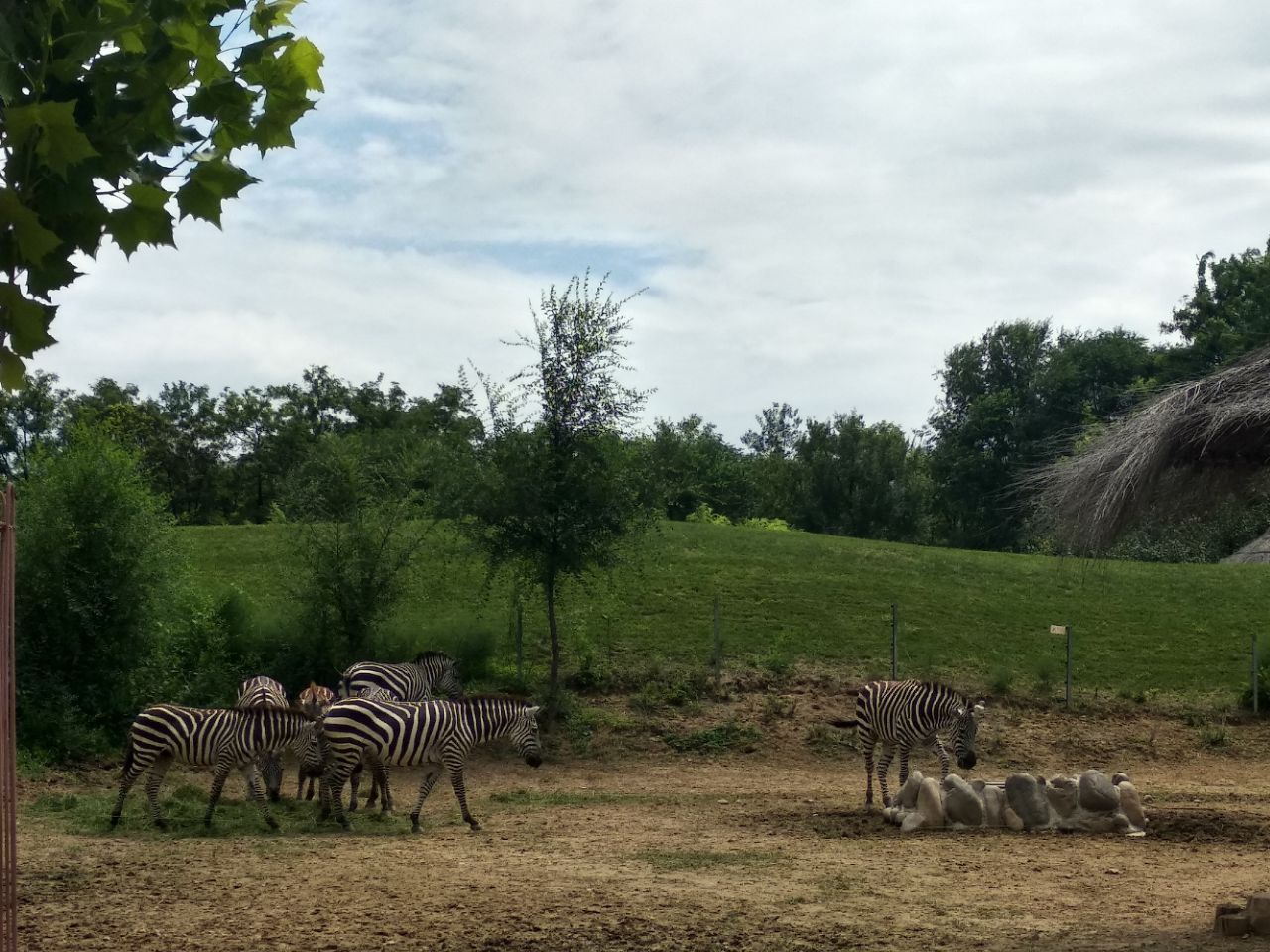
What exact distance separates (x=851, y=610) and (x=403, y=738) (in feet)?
57.7

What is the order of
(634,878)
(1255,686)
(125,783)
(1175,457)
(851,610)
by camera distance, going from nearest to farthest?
(1175,457), (634,878), (125,783), (1255,686), (851,610)

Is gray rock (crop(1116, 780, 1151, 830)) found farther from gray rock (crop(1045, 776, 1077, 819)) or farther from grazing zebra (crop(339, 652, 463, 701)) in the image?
grazing zebra (crop(339, 652, 463, 701))

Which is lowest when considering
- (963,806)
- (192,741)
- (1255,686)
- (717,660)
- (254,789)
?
(254,789)

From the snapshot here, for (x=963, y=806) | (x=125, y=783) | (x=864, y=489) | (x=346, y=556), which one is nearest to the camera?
(x=963, y=806)

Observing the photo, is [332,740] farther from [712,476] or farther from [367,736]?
[712,476]

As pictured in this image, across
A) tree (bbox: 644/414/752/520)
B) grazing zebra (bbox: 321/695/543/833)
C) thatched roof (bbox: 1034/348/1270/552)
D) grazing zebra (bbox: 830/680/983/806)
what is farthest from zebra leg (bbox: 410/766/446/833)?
tree (bbox: 644/414/752/520)

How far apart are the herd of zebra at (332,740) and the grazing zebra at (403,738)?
0.01m

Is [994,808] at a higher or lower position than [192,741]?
lower

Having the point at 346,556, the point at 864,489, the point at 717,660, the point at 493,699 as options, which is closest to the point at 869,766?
the point at 493,699

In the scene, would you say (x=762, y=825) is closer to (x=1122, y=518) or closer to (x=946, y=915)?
(x=946, y=915)

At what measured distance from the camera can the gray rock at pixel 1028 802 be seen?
1385 cm

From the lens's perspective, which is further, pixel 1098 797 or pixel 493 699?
pixel 493 699

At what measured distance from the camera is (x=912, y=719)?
16.5 meters

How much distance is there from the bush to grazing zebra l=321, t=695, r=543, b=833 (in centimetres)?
784
